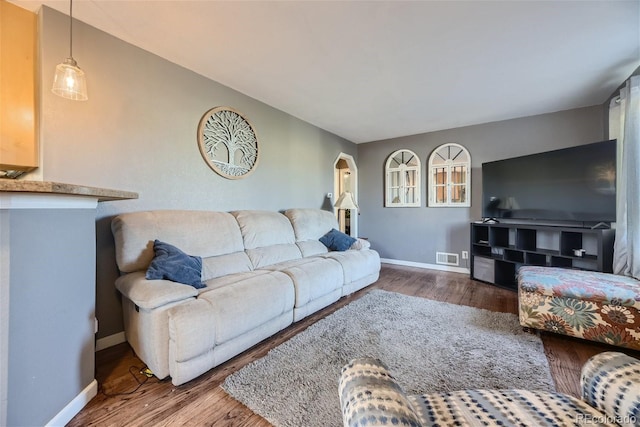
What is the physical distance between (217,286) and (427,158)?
4.04m

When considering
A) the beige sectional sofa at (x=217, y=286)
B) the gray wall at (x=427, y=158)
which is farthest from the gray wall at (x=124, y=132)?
the gray wall at (x=427, y=158)

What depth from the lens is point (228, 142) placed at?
2822 millimetres

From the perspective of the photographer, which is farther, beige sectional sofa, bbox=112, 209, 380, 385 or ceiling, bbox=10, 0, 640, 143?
ceiling, bbox=10, 0, 640, 143

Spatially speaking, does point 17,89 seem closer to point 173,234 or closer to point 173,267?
point 173,234

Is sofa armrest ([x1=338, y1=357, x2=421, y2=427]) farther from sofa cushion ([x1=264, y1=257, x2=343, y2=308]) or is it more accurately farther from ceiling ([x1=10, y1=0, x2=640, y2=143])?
ceiling ([x1=10, y1=0, x2=640, y2=143])

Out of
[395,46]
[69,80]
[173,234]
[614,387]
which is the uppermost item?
[395,46]

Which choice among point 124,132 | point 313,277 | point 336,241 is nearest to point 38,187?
point 124,132

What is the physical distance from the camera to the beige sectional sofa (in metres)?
1.44

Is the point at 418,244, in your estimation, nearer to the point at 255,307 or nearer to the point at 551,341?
the point at 551,341

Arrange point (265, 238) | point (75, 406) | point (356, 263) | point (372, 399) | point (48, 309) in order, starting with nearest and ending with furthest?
point (372, 399)
point (48, 309)
point (75, 406)
point (265, 238)
point (356, 263)

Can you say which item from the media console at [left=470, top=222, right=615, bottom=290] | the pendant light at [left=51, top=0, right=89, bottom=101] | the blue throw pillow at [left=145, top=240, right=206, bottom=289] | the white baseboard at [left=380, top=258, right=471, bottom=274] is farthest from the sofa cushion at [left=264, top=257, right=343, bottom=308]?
the white baseboard at [left=380, top=258, right=471, bottom=274]

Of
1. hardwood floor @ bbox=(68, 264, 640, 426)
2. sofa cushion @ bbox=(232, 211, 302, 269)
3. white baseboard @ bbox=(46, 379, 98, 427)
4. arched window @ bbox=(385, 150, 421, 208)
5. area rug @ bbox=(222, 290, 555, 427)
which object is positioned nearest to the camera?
white baseboard @ bbox=(46, 379, 98, 427)

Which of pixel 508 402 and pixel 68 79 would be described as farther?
pixel 68 79

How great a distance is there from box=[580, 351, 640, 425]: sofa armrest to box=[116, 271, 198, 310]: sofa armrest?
74.9 inches
